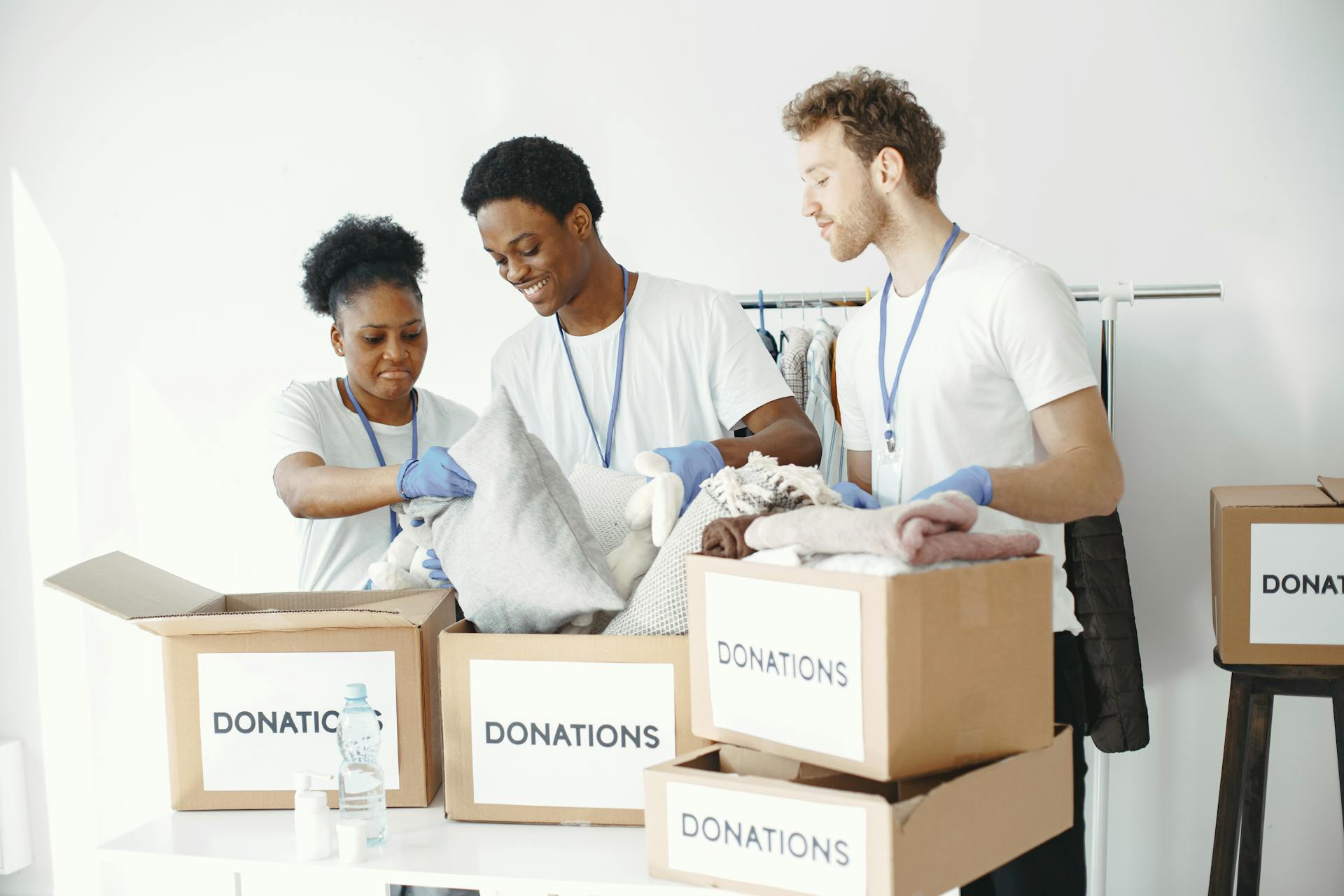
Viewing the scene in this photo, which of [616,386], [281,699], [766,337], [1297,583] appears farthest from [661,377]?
[1297,583]

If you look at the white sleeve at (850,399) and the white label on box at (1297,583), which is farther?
the white label on box at (1297,583)

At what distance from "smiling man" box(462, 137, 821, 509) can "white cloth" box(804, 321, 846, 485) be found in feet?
0.73

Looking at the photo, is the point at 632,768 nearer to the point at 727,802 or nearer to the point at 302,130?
the point at 727,802

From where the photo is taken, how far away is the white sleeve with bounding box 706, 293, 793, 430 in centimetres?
189

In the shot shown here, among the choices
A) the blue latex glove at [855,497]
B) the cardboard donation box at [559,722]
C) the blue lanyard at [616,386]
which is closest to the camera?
the cardboard donation box at [559,722]

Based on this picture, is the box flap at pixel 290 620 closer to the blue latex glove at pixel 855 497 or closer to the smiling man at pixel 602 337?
the blue latex glove at pixel 855 497

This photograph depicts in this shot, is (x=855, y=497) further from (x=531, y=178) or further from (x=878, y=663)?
(x=531, y=178)

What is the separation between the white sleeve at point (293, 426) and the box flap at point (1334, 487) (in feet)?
5.61

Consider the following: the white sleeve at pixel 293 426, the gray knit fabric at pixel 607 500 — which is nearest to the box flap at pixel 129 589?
the white sleeve at pixel 293 426

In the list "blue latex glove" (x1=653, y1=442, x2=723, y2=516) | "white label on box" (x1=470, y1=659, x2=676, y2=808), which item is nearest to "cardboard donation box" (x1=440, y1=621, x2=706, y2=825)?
"white label on box" (x1=470, y1=659, x2=676, y2=808)

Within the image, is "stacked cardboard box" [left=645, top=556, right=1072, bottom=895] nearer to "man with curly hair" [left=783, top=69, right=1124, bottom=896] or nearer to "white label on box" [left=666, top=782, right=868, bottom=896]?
"white label on box" [left=666, top=782, right=868, bottom=896]

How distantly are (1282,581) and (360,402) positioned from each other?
64.1 inches

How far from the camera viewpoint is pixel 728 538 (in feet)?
3.34

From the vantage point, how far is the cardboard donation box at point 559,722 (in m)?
1.13
